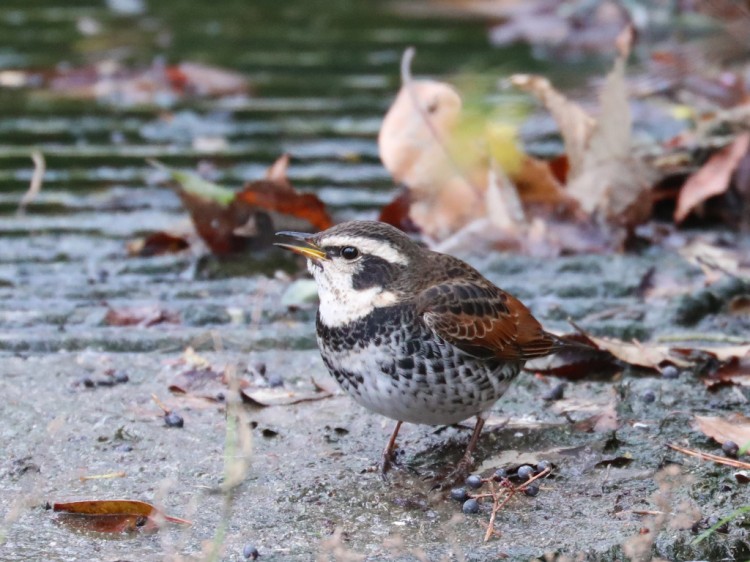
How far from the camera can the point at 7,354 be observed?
17.1 feet

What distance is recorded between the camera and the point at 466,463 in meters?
4.37

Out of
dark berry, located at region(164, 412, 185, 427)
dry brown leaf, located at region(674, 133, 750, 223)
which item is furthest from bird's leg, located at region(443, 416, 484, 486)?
dry brown leaf, located at region(674, 133, 750, 223)

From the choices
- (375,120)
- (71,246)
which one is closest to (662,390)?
(71,246)

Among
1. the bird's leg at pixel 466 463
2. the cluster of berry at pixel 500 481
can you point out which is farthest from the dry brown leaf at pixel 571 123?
the cluster of berry at pixel 500 481

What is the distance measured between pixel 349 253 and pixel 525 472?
108cm

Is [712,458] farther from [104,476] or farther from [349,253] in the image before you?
[104,476]

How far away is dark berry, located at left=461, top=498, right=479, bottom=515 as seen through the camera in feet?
13.2

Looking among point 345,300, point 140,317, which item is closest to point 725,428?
point 345,300

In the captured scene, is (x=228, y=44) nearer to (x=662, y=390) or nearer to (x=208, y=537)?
(x=662, y=390)

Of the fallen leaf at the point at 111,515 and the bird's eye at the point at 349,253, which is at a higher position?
the bird's eye at the point at 349,253

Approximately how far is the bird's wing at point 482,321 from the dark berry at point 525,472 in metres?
0.45

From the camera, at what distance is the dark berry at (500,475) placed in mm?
4302

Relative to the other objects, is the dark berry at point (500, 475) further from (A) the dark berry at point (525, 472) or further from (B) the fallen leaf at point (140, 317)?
(B) the fallen leaf at point (140, 317)

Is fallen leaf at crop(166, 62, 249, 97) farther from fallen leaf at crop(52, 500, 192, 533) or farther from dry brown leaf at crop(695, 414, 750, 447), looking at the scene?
fallen leaf at crop(52, 500, 192, 533)
